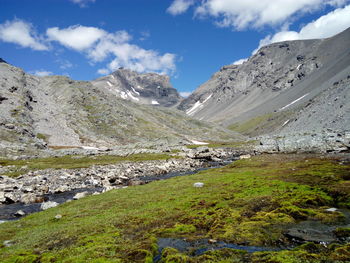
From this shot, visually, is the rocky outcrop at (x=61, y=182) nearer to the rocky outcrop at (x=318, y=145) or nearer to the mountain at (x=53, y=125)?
the rocky outcrop at (x=318, y=145)

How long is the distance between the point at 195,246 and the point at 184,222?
190 inches

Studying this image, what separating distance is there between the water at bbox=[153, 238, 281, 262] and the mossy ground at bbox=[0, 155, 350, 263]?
57 cm

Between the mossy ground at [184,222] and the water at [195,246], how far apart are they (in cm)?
57

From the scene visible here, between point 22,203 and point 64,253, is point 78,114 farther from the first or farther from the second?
point 64,253

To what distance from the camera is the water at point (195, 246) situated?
590 inches

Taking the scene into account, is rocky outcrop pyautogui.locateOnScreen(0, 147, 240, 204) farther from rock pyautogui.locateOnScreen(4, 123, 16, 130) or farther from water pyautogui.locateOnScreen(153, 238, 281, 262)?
rock pyautogui.locateOnScreen(4, 123, 16, 130)

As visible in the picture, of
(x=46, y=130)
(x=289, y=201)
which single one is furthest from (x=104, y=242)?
(x=46, y=130)

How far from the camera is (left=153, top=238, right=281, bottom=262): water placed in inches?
590

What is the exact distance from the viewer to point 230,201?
83.0 ft

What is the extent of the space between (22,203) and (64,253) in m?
24.8

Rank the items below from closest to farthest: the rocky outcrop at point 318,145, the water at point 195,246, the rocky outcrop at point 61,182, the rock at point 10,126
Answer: the water at point 195,246 → the rocky outcrop at point 61,182 → the rocky outcrop at point 318,145 → the rock at point 10,126

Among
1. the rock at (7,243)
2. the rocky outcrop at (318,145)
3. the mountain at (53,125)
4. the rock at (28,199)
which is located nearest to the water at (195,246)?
the rock at (7,243)

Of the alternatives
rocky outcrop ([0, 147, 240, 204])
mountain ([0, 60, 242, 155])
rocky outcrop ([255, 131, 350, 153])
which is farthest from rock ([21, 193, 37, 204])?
rocky outcrop ([255, 131, 350, 153])

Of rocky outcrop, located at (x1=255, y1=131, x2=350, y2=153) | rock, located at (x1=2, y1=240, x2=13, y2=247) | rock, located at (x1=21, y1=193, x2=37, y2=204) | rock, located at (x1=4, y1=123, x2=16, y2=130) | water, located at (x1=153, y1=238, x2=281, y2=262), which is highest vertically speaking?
rock, located at (x1=4, y1=123, x2=16, y2=130)
